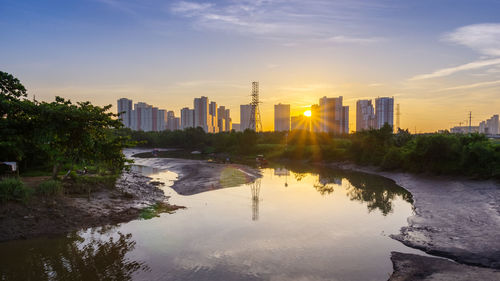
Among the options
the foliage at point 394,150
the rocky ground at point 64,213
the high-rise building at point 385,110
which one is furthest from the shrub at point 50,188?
the high-rise building at point 385,110

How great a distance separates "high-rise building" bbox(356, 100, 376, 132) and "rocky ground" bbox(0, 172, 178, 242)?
493ft

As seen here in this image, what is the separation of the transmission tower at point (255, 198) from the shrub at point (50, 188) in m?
13.3

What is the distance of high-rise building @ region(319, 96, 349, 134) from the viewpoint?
158 metres

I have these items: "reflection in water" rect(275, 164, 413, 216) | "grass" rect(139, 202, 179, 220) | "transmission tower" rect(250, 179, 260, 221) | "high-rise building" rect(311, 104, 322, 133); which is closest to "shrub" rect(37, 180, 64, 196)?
"grass" rect(139, 202, 179, 220)

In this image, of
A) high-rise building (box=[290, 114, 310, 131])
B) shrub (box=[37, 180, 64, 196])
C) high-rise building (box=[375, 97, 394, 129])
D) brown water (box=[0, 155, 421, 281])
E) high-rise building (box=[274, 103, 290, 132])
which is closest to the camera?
brown water (box=[0, 155, 421, 281])

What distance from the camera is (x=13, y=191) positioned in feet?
61.6

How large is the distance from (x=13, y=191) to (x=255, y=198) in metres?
19.0

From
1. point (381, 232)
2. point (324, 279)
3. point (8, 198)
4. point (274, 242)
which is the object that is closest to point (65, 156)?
point (8, 198)

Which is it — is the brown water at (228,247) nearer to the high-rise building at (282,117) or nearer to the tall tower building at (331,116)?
the tall tower building at (331,116)

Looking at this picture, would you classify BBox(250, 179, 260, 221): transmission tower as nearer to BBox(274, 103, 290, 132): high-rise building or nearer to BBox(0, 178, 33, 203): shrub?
BBox(0, 178, 33, 203): shrub

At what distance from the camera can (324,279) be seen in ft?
42.3

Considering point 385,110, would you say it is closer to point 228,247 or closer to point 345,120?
point 345,120

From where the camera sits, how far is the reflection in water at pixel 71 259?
13.3 m

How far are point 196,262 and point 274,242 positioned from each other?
4794mm
